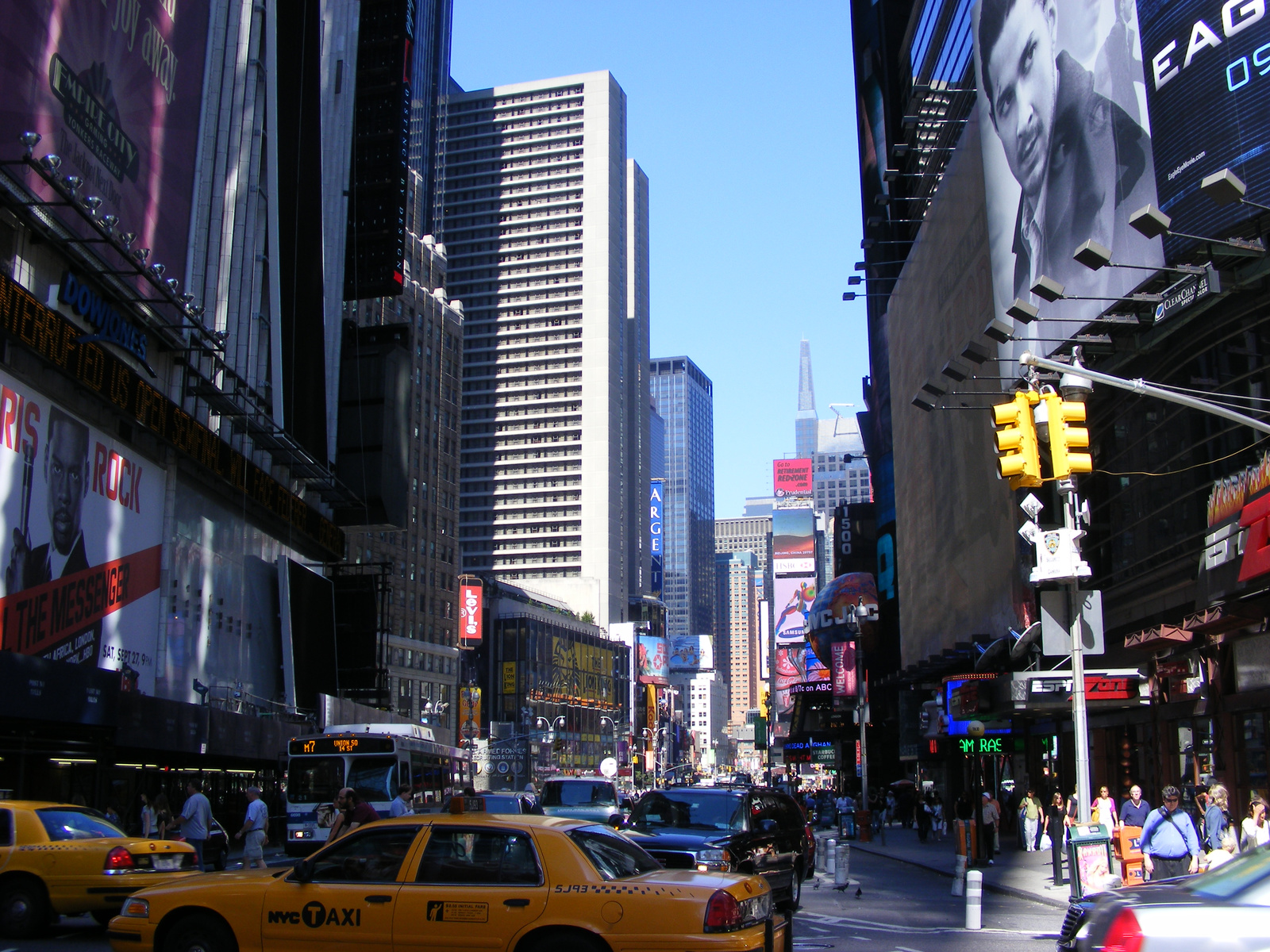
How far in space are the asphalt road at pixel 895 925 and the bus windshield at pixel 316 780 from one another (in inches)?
378

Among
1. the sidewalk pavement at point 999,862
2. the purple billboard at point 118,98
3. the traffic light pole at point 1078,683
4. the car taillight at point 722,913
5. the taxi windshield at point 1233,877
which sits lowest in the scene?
the sidewalk pavement at point 999,862

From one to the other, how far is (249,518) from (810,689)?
54.7m

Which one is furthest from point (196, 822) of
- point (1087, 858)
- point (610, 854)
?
point (1087, 858)

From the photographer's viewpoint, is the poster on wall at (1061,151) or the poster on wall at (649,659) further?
the poster on wall at (649,659)

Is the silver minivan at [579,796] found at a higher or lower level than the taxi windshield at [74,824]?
lower

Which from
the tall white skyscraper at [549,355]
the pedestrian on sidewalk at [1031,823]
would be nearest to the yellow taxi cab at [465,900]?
the pedestrian on sidewalk at [1031,823]

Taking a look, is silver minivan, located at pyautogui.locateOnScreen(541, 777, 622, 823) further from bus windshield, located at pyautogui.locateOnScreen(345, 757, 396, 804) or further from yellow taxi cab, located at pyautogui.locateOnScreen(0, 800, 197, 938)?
yellow taxi cab, located at pyautogui.locateOnScreen(0, 800, 197, 938)

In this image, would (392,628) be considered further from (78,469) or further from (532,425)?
(532,425)

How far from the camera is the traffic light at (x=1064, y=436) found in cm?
1420

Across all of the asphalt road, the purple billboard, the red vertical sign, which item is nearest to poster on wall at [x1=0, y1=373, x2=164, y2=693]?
the purple billboard

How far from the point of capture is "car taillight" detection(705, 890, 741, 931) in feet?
28.3

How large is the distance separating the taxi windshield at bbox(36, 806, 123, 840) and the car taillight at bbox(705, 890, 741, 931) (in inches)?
364

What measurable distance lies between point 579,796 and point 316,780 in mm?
6059

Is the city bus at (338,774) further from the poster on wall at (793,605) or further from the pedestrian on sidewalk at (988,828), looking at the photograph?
the poster on wall at (793,605)
